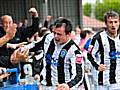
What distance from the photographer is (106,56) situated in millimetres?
6754

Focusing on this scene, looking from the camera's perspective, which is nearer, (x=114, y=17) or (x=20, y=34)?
(x=114, y=17)

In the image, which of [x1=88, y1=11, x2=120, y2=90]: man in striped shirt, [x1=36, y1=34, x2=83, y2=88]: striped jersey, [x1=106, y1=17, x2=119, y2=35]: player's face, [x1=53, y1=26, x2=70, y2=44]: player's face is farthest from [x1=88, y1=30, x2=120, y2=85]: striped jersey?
[x1=53, y1=26, x2=70, y2=44]: player's face

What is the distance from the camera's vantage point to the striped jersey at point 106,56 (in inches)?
265

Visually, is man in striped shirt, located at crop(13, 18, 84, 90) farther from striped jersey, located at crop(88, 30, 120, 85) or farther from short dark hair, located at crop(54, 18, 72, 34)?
striped jersey, located at crop(88, 30, 120, 85)

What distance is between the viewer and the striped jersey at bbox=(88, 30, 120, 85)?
6.74 metres

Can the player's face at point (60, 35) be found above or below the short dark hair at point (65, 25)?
below

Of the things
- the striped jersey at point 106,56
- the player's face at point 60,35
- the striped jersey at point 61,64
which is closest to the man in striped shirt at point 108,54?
the striped jersey at point 106,56

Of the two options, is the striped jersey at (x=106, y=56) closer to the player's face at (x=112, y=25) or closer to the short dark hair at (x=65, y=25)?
the player's face at (x=112, y=25)

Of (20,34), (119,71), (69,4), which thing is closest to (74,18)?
(69,4)

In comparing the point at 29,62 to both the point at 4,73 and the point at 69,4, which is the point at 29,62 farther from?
the point at 69,4

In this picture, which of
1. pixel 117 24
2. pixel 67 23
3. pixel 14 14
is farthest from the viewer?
pixel 14 14

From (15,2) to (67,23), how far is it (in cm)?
913

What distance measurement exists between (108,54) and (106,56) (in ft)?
0.13

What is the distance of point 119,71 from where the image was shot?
6832 millimetres
